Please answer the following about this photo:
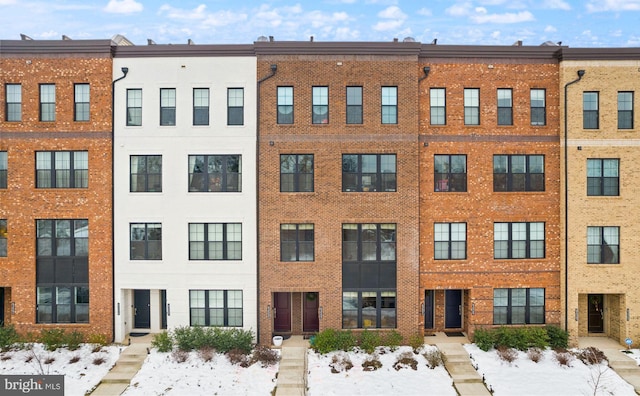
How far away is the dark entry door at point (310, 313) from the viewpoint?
1883 centimetres

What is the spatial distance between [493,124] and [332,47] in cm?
776

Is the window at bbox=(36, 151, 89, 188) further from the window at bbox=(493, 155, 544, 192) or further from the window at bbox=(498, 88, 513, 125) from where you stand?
the window at bbox=(498, 88, 513, 125)

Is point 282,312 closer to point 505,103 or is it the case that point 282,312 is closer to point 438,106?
point 438,106

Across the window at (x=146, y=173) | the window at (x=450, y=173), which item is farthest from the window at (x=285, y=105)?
the window at (x=450, y=173)

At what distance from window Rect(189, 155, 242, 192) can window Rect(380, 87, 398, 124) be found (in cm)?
655

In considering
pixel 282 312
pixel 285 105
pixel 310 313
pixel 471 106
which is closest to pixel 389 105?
pixel 471 106

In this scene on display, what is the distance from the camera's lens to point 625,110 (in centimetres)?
1772

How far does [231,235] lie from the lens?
17719mm

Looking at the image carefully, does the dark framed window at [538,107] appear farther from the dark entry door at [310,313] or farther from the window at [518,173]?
the dark entry door at [310,313]

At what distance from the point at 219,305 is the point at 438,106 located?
12.9 m

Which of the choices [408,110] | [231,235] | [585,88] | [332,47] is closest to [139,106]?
[231,235]

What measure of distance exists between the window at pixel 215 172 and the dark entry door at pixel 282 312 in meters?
5.38

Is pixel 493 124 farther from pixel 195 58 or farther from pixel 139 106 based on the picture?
pixel 139 106

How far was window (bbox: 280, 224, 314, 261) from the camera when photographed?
17.7 m
